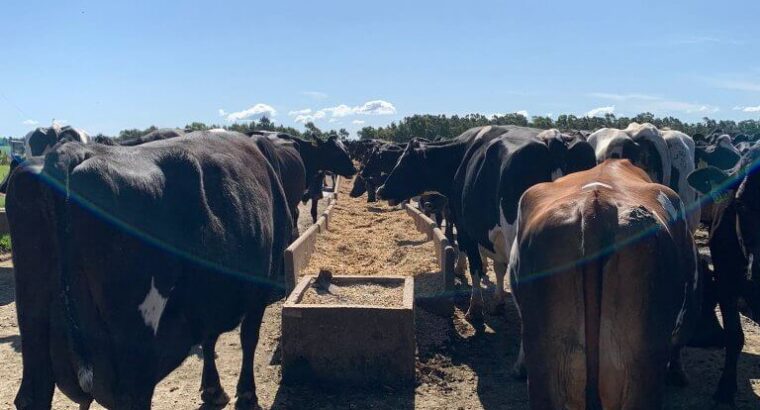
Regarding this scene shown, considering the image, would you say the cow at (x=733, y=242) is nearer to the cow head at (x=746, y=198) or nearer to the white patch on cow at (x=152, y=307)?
the cow head at (x=746, y=198)

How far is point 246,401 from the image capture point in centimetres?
502

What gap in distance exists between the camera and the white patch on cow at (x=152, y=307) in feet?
9.11

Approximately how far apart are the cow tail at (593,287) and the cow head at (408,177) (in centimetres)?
585

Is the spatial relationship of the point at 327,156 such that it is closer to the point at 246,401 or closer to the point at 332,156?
the point at 332,156

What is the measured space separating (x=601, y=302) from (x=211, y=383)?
3467mm

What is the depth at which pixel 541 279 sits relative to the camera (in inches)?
120

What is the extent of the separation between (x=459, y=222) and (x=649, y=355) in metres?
5.35

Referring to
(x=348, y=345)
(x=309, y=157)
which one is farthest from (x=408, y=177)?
(x=309, y=157)

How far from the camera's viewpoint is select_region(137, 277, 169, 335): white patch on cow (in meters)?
2.78

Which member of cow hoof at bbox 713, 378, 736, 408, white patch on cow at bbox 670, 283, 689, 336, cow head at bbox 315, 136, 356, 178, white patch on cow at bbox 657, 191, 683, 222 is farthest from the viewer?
cow head at bbox 315, 136, 356, 178

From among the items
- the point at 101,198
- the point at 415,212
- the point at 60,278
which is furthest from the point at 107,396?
the point at 415,212

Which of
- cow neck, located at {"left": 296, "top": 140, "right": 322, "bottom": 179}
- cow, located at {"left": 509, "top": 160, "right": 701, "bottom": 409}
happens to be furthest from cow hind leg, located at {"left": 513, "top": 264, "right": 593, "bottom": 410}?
cow neck, located at {"left": 296, "top": 140, "right": 322, "bottom": 179}

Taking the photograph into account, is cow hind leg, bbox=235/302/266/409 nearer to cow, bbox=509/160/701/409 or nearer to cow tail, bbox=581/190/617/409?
cow, bbox=509/160/701/409

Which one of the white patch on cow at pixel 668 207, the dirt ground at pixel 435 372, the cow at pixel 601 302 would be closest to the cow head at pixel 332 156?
the dirt ground at pixel 435 372
